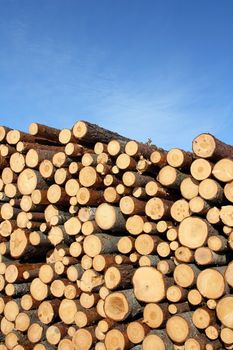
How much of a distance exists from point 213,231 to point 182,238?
38 cm

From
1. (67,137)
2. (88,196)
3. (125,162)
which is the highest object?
(67,137)

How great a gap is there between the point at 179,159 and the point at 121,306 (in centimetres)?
200

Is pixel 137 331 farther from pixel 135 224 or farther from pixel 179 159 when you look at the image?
pixel 179 159

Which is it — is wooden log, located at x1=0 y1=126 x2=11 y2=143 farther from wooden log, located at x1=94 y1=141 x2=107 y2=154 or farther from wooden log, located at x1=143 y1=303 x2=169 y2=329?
wooden log, located at x1=143 y1=303 x2=169 y2=329

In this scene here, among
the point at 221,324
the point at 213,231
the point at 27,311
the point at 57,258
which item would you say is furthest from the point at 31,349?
the point at 213,231

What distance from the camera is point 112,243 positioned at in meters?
5.59

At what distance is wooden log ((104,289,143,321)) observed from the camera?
201 inches

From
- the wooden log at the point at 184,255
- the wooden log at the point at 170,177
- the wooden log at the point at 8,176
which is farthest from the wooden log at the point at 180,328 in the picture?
the wooden log at the point at 8,176

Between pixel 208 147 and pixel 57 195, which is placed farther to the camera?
pixel 57 195

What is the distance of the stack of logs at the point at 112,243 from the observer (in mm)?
4777

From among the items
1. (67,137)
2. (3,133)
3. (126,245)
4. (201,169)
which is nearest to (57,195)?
(67,137)

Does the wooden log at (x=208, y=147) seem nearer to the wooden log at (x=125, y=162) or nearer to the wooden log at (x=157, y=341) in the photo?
the wooden log at (x=125, y=162)

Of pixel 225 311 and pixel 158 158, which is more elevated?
pixel 158 158

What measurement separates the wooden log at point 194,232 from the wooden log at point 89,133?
199cm
